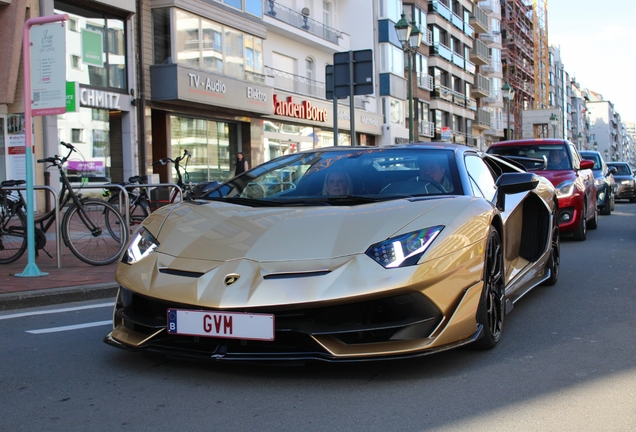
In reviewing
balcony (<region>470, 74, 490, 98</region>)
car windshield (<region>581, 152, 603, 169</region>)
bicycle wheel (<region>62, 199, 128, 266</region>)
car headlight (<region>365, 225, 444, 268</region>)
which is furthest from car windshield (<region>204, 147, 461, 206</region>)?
balcony (<region>470, 74, 490, 98</region>)

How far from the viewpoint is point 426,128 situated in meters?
47.2

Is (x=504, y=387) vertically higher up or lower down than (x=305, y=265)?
lower down

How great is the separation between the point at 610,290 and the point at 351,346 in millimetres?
3881

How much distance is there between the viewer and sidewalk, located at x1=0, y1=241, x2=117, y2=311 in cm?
632

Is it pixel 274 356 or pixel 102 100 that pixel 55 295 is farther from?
pixel 102 100

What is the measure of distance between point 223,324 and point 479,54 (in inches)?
2485

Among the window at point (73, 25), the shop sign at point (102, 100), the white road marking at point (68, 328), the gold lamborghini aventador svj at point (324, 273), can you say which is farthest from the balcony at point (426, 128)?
the gold lamborghini aventador svj at point (324, 273)

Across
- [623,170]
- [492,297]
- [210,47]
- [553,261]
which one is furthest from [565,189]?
[623,170]

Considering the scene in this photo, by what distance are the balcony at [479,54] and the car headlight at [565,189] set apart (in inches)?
2112

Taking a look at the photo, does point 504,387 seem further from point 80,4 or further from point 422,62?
point 422,62

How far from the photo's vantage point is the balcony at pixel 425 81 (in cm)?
4663

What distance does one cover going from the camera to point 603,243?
1072cm

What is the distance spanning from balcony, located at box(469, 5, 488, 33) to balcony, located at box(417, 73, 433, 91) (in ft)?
51.9

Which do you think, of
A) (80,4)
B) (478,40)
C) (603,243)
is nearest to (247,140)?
(80,4)
